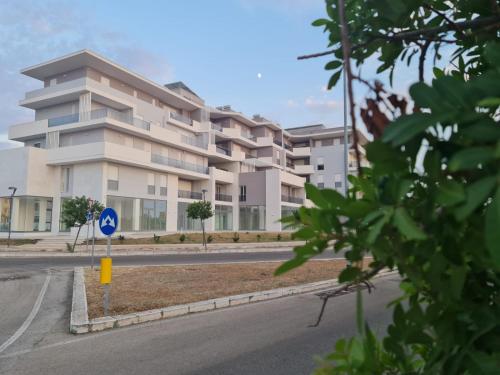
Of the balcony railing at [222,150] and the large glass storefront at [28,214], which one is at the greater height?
the balcony railing at [222,150]

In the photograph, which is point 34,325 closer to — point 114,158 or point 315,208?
point 315,208

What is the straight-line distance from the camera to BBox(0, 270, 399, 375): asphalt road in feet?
16.6

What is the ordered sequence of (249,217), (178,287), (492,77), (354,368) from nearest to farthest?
(492,77)
(354,368)
(178,287)
(249,217)

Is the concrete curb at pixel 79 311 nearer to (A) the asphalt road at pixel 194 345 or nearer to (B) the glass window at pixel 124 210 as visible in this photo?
(A) the asphalt road at pixel 194 345

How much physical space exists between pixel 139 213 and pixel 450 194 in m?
Answer: 39.7

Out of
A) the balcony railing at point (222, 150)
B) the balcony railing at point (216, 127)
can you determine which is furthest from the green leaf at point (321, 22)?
the balcony railing at point (216, 127)

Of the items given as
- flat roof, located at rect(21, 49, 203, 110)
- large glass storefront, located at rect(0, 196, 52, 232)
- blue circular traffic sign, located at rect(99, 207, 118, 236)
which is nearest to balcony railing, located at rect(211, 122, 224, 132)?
flat roof, located at rect(21, 49, 203, 110)

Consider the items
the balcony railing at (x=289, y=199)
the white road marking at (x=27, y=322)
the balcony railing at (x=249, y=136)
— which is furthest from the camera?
the balcony railing at (x=249, y=136)

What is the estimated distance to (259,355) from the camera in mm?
5496

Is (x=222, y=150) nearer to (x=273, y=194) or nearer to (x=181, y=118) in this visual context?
(x=181, y=118)

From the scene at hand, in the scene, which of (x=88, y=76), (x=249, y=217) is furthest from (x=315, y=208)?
(x=249, y=217)

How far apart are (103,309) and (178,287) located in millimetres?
3095

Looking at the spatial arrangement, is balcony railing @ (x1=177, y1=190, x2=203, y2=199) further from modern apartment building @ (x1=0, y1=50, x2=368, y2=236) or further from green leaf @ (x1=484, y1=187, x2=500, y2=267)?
green leaf @ (x1=484, y1=187, x2=500, y2=267)

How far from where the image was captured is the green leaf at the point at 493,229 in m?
0.58
